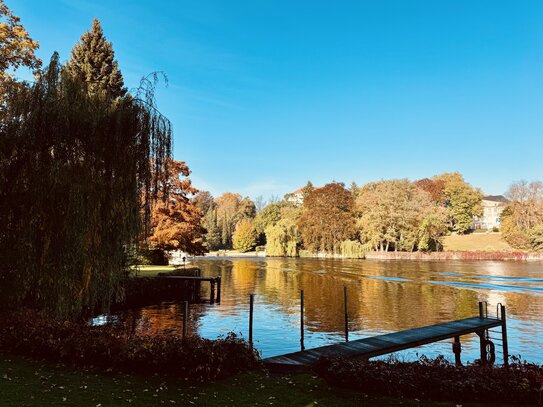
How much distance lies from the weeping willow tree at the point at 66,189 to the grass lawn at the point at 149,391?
2.61 meters

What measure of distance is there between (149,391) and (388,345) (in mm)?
8041

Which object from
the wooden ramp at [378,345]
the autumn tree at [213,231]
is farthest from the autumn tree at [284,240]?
the wooden ramp at [378,345]

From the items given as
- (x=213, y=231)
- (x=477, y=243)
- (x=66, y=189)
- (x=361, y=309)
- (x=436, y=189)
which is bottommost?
(x=361, y=309)

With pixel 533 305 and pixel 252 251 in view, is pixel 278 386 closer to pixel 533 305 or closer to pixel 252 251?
pixel 533 305

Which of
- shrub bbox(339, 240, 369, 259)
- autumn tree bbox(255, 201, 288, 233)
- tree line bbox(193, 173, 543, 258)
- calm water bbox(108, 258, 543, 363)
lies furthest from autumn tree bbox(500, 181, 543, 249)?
autumn tree bbox(255, 201, 288, 233)

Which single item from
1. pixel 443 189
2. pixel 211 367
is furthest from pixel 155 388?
pixel 443 189

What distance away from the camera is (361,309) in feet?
88.3

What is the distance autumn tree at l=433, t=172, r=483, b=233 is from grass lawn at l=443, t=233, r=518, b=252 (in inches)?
412

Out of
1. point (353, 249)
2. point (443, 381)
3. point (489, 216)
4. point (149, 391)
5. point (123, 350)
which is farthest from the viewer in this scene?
point (489, 216)

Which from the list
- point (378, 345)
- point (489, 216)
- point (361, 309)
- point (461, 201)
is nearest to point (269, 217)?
point (461, 201)

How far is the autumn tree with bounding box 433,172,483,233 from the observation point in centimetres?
11112

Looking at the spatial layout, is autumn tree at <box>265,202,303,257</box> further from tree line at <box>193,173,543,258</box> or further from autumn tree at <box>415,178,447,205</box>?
autumn tree at <box>415,178,447,205</box>

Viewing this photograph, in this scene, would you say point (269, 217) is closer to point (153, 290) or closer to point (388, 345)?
point (153, 290)

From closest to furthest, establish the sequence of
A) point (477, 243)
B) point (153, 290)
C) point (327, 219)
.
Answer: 1. point (153, 290)
2. point (327, 219)
3. point (477, 243)
